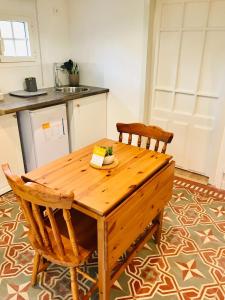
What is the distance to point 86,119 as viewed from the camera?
3111 millimetres

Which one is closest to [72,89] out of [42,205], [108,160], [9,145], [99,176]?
[9,145]

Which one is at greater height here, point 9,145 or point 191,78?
point 191,78

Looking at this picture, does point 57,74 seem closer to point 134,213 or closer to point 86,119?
point 86,119

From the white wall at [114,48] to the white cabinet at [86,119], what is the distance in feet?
0.47

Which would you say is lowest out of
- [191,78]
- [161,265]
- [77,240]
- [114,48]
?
[161,265]

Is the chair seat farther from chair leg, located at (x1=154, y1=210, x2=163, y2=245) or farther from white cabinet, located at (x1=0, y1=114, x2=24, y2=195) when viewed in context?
white cabinet, located at (x1=0, y1=114, x2=24, y2=195)

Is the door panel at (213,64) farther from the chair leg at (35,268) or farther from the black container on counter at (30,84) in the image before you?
the chair leg at (35,268)

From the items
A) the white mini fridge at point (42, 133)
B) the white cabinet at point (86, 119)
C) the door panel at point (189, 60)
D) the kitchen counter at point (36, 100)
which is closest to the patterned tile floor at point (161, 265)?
the white mini fridge at point (42, 133)

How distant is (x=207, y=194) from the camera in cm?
261

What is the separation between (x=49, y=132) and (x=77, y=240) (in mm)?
1569

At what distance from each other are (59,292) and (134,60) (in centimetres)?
246

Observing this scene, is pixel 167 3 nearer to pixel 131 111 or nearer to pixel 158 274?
pixel 131 111

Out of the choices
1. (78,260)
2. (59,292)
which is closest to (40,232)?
(78,260)

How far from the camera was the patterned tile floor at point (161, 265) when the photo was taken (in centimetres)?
157
